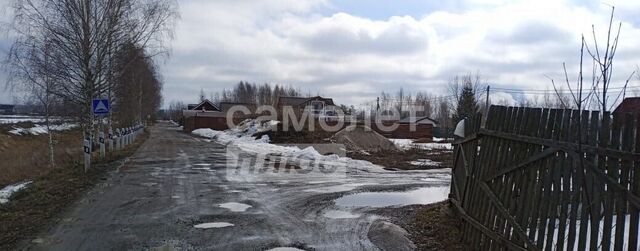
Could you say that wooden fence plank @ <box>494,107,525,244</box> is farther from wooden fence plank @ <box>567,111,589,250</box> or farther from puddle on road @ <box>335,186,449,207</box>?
puddle on road @ <box>335,186,449,207</box>

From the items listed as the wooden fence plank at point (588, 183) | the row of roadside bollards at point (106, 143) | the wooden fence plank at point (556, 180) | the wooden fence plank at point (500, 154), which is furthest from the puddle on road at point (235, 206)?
the row of roadside bollards at point (106, 143)

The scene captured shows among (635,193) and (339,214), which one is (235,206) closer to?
(339,214)

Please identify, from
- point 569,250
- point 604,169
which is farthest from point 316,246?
point 604,169

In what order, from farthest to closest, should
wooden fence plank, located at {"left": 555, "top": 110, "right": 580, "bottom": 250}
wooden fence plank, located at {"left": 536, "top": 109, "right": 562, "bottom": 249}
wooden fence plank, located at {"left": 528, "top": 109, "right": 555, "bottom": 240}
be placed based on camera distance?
wooden fence plank, located at {"left": 528, "top": 109, "right": 555, "bottom": 240}, wooden fence plank, located at {"left": 536, "top": 109, "right": 562, "bottom": 249}, wooden fence plank, located at {"left": 555, "top": 110, "right": 580, "bottom": 250}

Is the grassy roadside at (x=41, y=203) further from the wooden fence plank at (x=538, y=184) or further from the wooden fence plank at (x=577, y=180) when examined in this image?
the wooden fence plank at (x=577, y=180)

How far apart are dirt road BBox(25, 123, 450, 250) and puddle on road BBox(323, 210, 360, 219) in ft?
0.06

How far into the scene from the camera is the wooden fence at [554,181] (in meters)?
3.89

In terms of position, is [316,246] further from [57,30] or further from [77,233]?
[57,30]

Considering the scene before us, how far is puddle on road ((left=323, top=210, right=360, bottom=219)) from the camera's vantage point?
9.09 m

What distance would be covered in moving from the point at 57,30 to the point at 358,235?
63.6 ft

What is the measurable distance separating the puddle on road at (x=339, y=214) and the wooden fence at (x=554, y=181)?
2568 mm

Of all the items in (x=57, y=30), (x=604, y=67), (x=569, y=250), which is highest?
(x=57, y=30)

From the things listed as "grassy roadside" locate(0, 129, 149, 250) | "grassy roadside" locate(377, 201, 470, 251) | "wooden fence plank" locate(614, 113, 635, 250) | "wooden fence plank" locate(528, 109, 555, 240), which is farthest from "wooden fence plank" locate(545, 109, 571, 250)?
"grassy roadside" locate(0, 129, 149, 250)

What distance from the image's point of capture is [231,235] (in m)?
7.45
